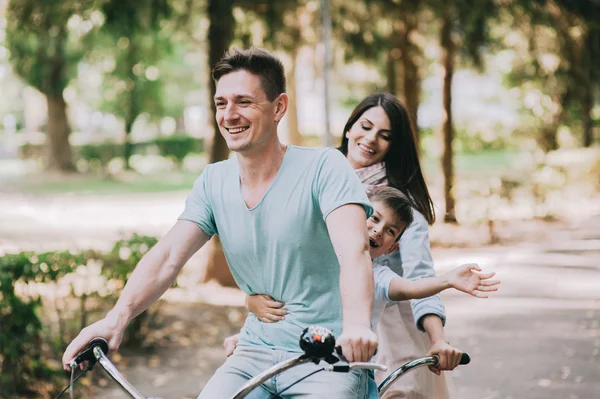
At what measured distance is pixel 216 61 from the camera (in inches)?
456

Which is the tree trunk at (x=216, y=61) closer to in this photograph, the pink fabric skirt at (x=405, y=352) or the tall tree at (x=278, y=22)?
the tall tree at (x=278, y=22)

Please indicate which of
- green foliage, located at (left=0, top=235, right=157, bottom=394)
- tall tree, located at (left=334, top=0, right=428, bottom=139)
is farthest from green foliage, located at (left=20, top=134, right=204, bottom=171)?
green foliage, located at (left=0, top=235, right=157, bottom=394)

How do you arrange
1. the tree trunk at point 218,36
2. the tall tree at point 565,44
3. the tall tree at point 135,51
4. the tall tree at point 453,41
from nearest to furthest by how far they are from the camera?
1. the tall tree at point 135,51
2. the tree trunk at point 218,36
3. the tall tree at point 565,44
4. the tall tree at point 453,41

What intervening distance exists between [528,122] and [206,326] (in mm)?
35144

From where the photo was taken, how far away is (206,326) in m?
10.0

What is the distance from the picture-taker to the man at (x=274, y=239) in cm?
252

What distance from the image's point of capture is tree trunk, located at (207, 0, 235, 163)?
1157 cm

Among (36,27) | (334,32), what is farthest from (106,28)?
(334,32)

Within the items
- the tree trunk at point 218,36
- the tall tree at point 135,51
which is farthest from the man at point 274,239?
the tree trunk at point 218,36

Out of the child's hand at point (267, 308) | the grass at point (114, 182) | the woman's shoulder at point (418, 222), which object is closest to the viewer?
the child's hand at point (267, 308)

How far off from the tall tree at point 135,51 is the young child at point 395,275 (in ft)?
25.3

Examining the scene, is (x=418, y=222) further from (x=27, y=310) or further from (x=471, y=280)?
(x=27, y=310)

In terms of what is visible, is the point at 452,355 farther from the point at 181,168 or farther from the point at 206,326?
the point at 181,168

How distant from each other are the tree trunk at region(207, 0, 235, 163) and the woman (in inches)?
298
